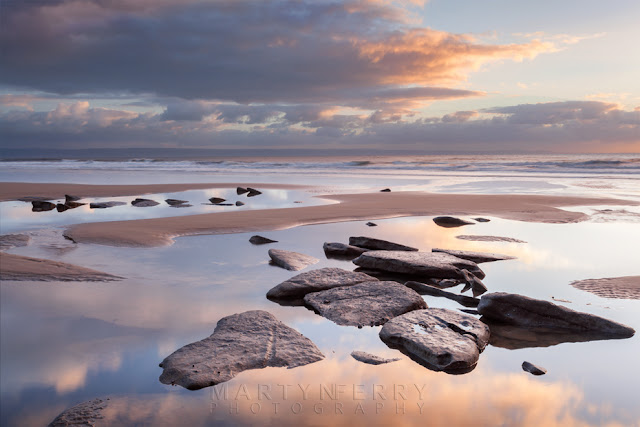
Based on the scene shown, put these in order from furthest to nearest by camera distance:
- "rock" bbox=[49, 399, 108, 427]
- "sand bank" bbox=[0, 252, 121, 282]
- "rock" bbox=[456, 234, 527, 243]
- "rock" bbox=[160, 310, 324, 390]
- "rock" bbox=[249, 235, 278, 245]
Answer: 1. "rock" bbox=[456, 234, 527, 243]
2. "rock" bbox=[249, 235, 278, 245]
3. "sand bank" bbox=[0, 252, 121, 282]
4. "rock" bbox=[160, 310, 324, 390]
5. "rock" bbox=[49, 399, 108, 427]

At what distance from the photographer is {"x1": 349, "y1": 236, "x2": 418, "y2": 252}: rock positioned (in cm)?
554

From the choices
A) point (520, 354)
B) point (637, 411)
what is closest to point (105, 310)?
point (520, 354)

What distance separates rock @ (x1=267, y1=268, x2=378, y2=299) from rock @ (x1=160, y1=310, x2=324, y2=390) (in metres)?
0.71

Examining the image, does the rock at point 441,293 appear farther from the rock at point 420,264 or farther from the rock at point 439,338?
the rock at point 439,338

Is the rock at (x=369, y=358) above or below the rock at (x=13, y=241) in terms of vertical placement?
below

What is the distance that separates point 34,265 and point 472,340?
3.88 metres

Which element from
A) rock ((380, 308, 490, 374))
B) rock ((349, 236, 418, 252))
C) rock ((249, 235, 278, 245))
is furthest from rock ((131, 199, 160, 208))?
rock ((380, 308, 490, 374))

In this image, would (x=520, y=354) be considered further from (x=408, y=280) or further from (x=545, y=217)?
(x=545, y=217)

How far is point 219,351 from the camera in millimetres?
2678

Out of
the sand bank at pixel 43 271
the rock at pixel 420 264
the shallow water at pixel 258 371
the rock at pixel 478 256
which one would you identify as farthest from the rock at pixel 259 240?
the rock at pixel 478 256

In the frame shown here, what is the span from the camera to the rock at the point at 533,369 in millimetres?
2597

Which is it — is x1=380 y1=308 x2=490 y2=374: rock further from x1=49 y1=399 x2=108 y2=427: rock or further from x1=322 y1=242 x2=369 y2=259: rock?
x1=322 y1=242 x2=369 y2=259: rock

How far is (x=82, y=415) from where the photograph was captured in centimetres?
210

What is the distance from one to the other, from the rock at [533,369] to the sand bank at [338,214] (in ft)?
15.2
